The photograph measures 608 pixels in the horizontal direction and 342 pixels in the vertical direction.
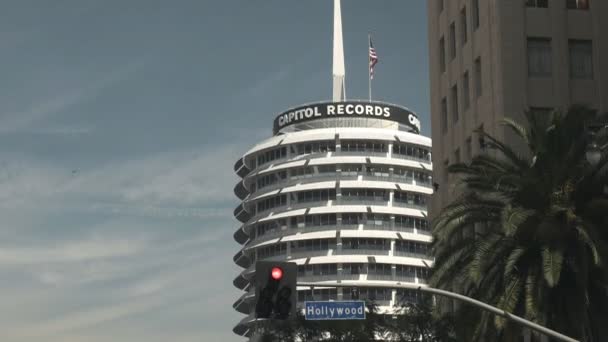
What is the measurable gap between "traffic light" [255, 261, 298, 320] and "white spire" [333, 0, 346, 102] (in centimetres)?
16135

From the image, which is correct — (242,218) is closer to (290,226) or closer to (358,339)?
(290,226)

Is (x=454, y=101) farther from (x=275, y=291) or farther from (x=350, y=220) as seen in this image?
(x=350, y=220)

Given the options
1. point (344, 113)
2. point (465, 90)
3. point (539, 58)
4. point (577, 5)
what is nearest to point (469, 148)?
point (465, 90)

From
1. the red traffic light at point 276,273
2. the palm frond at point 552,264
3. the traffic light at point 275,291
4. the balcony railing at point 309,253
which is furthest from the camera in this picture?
the balcony railing at point 309,253

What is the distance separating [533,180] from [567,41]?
20.6 metres

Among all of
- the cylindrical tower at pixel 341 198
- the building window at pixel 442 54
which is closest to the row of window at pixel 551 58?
the building window at pixel 442 54

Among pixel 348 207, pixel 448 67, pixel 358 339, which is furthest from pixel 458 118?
pixel 348 207

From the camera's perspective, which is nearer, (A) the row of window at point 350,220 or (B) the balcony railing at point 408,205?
(A) the row of window at point 350,220

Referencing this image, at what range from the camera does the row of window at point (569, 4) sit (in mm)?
61812

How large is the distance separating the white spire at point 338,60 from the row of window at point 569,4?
127853mm

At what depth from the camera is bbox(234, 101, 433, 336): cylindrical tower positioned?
167m

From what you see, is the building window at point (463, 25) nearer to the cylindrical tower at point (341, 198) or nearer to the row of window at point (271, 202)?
the cylindrical tower at point (341, 198)

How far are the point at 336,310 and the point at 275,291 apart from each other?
15.4 ft

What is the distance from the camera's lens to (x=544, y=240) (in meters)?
42.1
